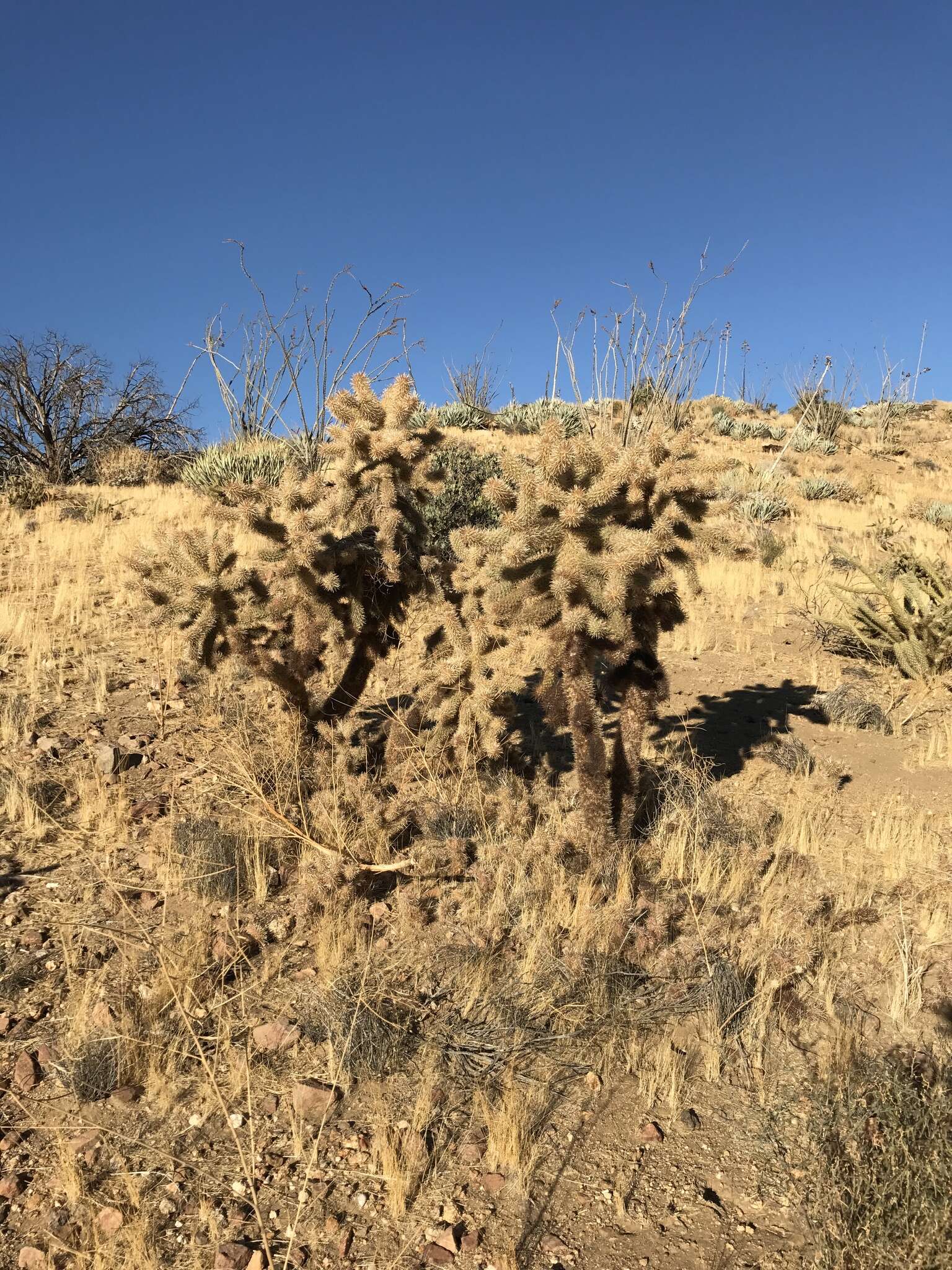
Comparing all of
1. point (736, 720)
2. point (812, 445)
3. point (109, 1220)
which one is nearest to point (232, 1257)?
point (109, 1220)

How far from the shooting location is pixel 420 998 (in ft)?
11.1

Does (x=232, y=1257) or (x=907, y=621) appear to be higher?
(x=907, y=621)

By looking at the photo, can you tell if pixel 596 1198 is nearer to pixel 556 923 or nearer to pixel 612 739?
pixel 556 923

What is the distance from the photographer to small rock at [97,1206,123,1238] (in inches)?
92.1

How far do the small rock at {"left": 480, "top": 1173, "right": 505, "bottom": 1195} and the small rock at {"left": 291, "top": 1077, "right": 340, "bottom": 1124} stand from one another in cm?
57

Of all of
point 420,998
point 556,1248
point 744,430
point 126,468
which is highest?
point 744,430

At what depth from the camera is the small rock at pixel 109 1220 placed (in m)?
2.34

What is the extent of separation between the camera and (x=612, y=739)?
19.9ft

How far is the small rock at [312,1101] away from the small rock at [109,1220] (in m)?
0.60

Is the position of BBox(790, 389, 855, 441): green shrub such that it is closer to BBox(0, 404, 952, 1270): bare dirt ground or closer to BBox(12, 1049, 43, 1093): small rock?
BBox(0, 404, 952, 1270): bare dirt ground

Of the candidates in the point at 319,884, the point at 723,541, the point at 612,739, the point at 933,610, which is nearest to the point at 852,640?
the point at 933,610

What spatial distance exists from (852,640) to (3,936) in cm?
757

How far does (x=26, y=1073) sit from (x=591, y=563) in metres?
2.97

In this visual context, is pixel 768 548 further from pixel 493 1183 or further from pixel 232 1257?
pixel 232 1257
